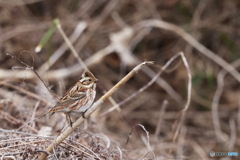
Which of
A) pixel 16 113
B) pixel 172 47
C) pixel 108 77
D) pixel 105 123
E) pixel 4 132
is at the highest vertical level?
pixel 172 47

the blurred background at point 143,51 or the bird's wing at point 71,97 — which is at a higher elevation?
the blurred background at point 143,51

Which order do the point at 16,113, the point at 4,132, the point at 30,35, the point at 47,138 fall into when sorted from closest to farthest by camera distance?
1. the point at 47,138
2. the point at 4,132
3. the point at 16,113
4. the point at 30,35

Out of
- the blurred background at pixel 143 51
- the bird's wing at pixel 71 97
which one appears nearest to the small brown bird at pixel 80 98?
the bird's wing at pixel 71 97

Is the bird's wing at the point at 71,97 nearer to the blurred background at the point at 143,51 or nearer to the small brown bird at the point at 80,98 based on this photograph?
the small brown bird at the point at 80,98

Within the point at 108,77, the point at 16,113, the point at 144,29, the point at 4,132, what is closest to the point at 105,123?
the point at 108,77

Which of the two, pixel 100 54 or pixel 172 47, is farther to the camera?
pixel 172 47

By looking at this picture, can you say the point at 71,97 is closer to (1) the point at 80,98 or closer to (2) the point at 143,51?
(1) the point at 80,98

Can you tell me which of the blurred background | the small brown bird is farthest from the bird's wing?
the blurred background

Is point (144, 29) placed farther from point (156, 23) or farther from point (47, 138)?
point (47, 138)
